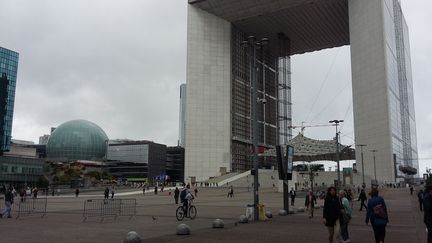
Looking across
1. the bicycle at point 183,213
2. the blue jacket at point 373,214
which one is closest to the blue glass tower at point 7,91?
the bicycle at point 183,213

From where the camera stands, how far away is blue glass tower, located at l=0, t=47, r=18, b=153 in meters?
136

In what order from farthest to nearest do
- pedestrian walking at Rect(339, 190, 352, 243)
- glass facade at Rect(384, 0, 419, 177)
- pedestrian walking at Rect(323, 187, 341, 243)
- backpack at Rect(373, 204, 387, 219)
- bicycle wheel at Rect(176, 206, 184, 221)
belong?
1. glass facade at Rect(384, 0, 419, 177)
2. bicycle wheel at Rect(176, 206, 184, 221)
3. pedestrian walking at Rect(339, 190, 352, 243)
4. pedestrian walking at Rect(323, 187, 341, 243)
5. backpack at Rect(373, 204, 387, 219)

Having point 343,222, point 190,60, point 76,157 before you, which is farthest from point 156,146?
point 343,222

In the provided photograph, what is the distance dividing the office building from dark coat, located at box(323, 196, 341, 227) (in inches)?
3540

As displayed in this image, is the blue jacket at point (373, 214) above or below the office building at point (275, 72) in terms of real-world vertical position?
below

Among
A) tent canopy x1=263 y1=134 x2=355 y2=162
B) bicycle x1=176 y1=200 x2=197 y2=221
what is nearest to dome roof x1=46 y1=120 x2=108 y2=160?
tent canopy x1=263 y1=134 x2=355 y2=162

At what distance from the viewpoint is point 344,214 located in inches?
521

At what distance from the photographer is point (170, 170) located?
594ft

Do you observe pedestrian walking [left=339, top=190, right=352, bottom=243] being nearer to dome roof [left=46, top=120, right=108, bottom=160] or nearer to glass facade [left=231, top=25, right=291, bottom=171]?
glass facade [left=231, top=25, right=291, bottom=171]

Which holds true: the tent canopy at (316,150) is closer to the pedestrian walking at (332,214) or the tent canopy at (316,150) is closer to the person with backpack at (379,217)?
the pedestrian walking at (332,214)

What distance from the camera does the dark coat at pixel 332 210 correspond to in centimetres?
1230

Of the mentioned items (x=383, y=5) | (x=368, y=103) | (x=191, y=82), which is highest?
(x=383, y=5)

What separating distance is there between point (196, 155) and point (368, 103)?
43.6 metres

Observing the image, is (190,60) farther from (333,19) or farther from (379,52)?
(379,52)
